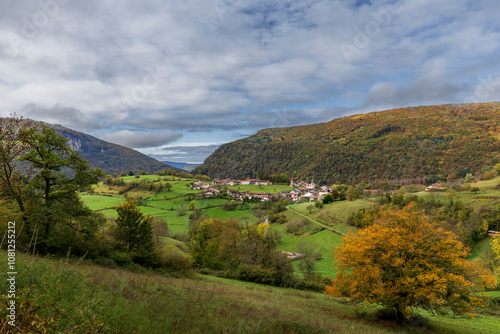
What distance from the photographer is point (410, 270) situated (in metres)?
12.8

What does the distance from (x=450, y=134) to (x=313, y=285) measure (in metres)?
206

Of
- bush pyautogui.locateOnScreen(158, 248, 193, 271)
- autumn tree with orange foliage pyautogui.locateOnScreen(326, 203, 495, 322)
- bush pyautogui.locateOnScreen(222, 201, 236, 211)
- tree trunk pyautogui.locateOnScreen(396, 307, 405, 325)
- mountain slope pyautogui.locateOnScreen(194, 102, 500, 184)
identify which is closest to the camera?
autumn tree with orange foliage pyautogui.locateOnScreen(326, 203, 495, 322)

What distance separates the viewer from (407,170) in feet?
516

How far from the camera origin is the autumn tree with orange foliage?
12354 millimetres

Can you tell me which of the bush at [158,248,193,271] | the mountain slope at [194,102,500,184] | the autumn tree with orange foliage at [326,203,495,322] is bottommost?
the bush at [158,248,193,271]

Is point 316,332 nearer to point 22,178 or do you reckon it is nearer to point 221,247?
point 22,178

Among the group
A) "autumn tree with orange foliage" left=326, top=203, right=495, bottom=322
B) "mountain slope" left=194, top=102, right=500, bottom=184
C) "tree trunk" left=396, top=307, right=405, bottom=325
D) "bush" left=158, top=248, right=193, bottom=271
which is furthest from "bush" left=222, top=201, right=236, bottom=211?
"mountain slope" left=194, top=102, right=500, bottom=184

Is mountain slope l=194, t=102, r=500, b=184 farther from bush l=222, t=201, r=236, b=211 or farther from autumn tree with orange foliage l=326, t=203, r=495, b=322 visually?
autumn tree with orange foliage l=326, t=203, r=495, b=322

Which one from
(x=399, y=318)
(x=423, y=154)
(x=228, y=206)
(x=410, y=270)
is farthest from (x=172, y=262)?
(x=423, y=154)

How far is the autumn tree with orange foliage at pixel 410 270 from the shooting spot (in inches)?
486

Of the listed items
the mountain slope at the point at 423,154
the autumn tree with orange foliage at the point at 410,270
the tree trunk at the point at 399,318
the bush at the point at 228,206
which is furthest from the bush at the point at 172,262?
the mountain slope at the point at 423,154

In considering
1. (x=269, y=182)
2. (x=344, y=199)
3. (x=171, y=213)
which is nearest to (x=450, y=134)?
(x=269, y=182)

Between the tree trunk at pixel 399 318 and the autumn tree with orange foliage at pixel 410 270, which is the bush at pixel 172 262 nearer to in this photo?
the autumn tree with orange foliage at pixel 410 270

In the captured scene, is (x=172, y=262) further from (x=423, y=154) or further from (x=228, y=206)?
(x=423, y=154)
